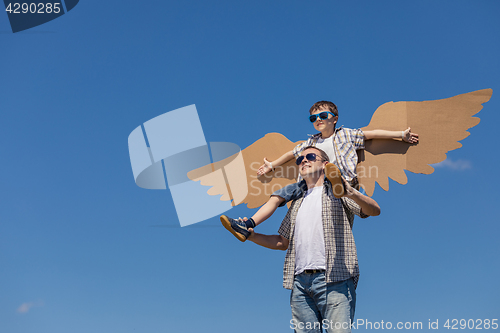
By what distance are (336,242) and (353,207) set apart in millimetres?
332

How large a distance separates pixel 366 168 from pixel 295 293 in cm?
166

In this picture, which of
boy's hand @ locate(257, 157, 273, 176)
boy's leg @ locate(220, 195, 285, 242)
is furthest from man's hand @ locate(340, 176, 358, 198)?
boy's hand @ locate(257, 157, 273, 176)

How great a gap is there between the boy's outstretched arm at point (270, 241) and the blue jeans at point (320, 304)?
51 cm

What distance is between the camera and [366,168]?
184 inches

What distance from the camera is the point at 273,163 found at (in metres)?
5.18

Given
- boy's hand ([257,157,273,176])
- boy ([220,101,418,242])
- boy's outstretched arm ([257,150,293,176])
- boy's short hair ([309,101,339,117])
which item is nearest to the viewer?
boy ([220,101,418,242])

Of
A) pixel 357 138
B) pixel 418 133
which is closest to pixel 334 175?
pixel 357 138

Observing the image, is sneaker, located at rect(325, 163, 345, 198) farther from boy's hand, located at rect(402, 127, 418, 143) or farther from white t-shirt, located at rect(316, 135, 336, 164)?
boy's hand, located at rect(402, 127, 418, 143)

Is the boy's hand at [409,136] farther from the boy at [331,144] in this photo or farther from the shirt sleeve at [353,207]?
the shirt sleeve at [353,207]

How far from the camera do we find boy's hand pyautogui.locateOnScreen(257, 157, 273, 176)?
5209 millimetres

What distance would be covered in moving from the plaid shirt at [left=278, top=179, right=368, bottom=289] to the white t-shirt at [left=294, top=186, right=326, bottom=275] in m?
0.04

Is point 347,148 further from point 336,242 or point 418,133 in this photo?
point 336,242

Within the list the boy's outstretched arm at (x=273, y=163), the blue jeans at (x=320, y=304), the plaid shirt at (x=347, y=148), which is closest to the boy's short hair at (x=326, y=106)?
the plaid shirt at (x=347, y=148)

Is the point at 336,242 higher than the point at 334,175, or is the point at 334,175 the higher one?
the point at 334,175
